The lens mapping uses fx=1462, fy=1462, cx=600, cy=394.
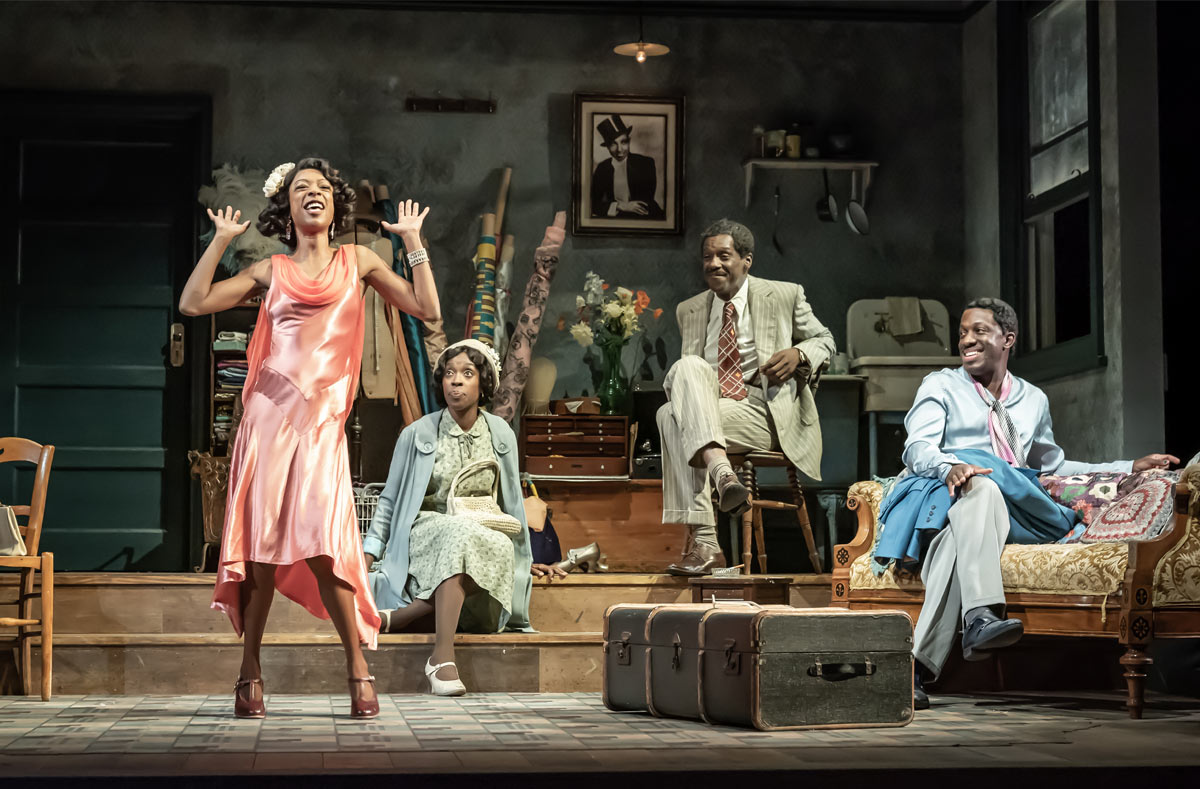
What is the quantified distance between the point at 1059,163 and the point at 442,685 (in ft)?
14.5

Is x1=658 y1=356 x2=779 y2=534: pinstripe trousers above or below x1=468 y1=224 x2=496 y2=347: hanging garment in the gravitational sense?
below

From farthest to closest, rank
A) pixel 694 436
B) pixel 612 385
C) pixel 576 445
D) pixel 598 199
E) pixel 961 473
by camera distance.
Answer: pixel 598 199
pixel 612 385
pixel 576 445
pixel 694 436
pixel 961 473

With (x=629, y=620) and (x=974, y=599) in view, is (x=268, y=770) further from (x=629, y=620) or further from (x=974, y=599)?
(x=974, y=599)

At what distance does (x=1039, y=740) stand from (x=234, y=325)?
5542 mm

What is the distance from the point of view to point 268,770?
10.1 feet

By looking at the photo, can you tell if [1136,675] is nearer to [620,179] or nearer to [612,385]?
[612,385]

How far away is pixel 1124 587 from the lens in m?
4.41

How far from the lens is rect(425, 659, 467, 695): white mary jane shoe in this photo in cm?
511

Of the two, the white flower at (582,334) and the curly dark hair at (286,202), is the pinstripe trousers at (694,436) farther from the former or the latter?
the curly dark hair at (286,202)

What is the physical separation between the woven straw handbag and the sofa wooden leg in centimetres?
225

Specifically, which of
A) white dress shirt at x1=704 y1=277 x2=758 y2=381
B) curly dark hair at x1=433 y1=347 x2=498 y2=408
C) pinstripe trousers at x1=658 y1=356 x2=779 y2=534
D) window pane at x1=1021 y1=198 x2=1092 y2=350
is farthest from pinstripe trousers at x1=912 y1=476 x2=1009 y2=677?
window pane at x1=1021 y1=198 x2=1092 y2=350

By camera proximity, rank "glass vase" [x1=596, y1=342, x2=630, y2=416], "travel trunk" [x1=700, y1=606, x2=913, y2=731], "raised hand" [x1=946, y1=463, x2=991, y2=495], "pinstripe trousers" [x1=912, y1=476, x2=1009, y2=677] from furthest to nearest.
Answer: "glass vase" [x1=596, y1=342, x2=630, y2=416] → "raised hand" [x1=946, y1=463, x2=991, y2=495] → "pinstripe trousers" [x1=912, y1=476, x2=1009, y2=677] → "travel trunk" [x1=700, y1=606, x2=913, y2=731]

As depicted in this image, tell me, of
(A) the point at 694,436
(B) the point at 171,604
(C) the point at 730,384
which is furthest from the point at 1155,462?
(B) the point at 171,604

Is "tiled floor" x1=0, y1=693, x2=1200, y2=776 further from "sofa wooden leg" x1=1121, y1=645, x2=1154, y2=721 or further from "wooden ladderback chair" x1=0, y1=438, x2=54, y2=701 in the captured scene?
"wooden ladderback chair" x1=0, y1=438, x2=54, y2=701
